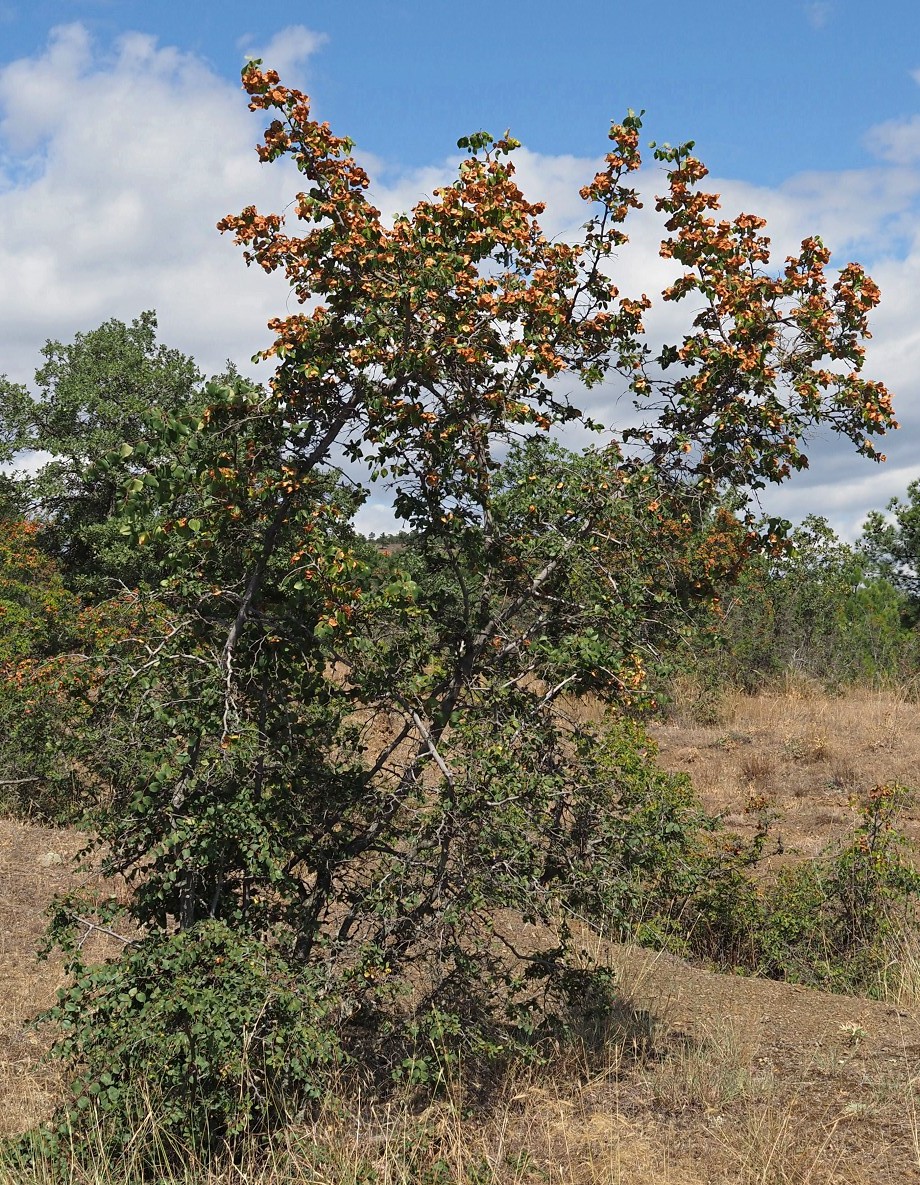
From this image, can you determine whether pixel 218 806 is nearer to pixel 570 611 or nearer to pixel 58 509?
pixel 570 611

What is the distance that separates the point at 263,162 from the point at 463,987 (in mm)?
3330

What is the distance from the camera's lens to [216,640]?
15.4 ft

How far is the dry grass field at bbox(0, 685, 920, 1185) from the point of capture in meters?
3.84

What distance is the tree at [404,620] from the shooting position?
416cm

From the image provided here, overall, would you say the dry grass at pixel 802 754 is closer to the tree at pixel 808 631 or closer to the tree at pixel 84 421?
the tree at pixel 808 631

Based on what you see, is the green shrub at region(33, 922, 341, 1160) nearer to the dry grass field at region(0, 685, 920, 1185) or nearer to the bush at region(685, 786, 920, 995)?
the dry grass field at region(0, 685, 920, 1185)

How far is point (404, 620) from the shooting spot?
4.27m

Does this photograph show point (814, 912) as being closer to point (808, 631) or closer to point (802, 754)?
point (802, 754)

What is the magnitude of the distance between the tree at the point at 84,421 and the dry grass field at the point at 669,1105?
12.0 metres

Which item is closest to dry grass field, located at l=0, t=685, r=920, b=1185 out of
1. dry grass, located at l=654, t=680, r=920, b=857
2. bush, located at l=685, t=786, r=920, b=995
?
bush, located at l=685, t=786, r=920, b=995

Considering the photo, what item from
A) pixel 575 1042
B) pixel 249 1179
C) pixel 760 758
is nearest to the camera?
pixel 249 1179

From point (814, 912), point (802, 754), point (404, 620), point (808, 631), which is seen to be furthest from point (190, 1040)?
point (808, 631)

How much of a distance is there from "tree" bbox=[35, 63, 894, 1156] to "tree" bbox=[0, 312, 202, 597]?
44.2 feet

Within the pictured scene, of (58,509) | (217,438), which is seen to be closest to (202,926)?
(217,438)
